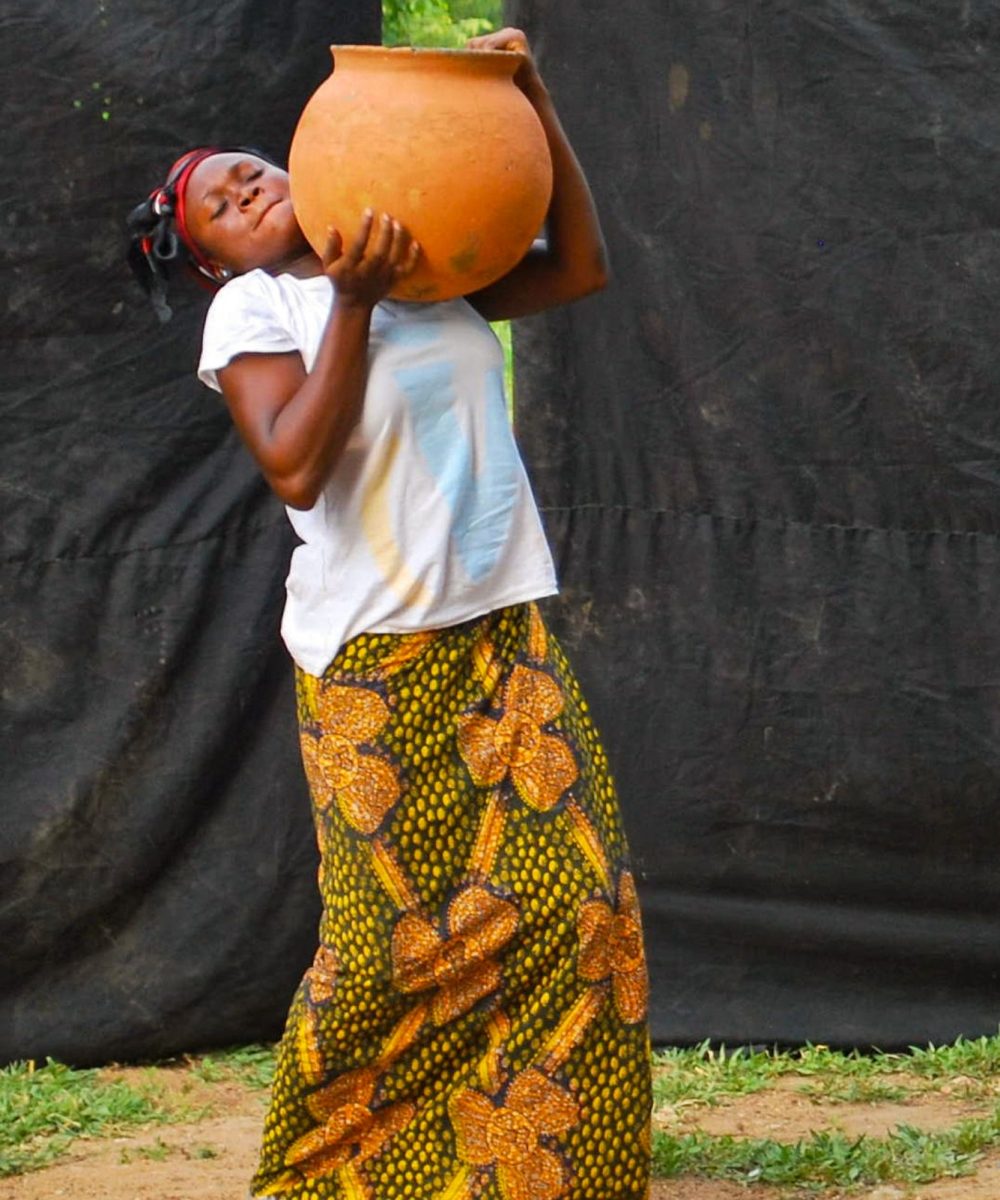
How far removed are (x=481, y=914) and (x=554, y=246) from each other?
3.06 feet

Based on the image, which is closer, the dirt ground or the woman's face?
the woman's face

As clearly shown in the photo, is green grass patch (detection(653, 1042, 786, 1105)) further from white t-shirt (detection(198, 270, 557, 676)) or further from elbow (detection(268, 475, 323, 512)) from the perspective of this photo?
elbow (detection(268, 475, 323, 512))

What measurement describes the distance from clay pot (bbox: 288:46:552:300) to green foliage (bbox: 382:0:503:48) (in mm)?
3722

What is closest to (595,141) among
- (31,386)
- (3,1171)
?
(31,386)

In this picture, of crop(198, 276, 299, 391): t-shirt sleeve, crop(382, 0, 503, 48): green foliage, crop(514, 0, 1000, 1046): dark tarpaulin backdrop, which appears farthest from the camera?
crop(382, 0, 503, 48): green foliage

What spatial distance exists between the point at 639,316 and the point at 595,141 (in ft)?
1.12

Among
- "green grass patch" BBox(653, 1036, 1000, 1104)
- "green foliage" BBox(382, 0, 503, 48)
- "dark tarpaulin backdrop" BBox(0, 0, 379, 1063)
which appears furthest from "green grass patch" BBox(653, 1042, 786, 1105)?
"green foliage" BBox(382, 0, 503, 48)

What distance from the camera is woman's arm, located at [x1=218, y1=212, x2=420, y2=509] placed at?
94.8 inches

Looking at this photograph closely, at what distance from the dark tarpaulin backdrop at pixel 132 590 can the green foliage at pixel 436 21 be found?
8.07ft

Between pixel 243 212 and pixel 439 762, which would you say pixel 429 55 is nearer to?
pixel 243 212

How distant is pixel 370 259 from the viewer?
7.88 feet

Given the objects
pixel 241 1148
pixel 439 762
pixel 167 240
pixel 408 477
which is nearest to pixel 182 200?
pixel 167 240

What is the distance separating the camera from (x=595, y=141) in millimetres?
3775

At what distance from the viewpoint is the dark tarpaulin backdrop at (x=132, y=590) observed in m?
3.70
